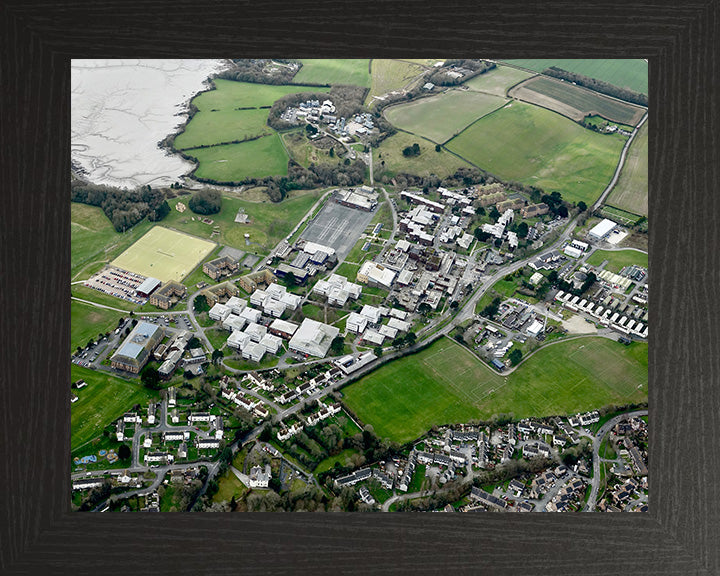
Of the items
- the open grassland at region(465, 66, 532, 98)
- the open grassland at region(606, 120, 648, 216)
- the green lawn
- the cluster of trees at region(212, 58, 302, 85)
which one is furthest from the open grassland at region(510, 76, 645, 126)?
the green lawn

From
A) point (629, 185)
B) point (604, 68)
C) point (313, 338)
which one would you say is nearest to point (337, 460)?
point (313, 338)

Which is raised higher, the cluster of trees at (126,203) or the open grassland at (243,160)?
the open grassland at (243,160)

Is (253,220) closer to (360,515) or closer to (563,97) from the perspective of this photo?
(563,97)

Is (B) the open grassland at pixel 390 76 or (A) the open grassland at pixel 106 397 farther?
(B) the open grassland at pixel 390 76

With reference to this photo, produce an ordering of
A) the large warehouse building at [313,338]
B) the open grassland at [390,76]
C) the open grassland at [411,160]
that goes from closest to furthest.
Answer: the large warehouse building at [313,338], the open grassland at [390,76], the open grassland at [411,160]

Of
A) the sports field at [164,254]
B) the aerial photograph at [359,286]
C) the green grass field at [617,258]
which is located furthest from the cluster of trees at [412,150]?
the sports field at [164,254]

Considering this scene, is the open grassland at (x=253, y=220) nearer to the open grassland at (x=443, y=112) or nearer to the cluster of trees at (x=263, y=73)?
the open grassland at (x=443, y=112)

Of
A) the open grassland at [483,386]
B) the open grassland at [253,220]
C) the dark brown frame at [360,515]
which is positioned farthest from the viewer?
the open grassland at [253,220]

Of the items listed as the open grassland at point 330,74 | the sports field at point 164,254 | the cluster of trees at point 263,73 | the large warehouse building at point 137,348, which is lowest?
the sports field at point 164,254
